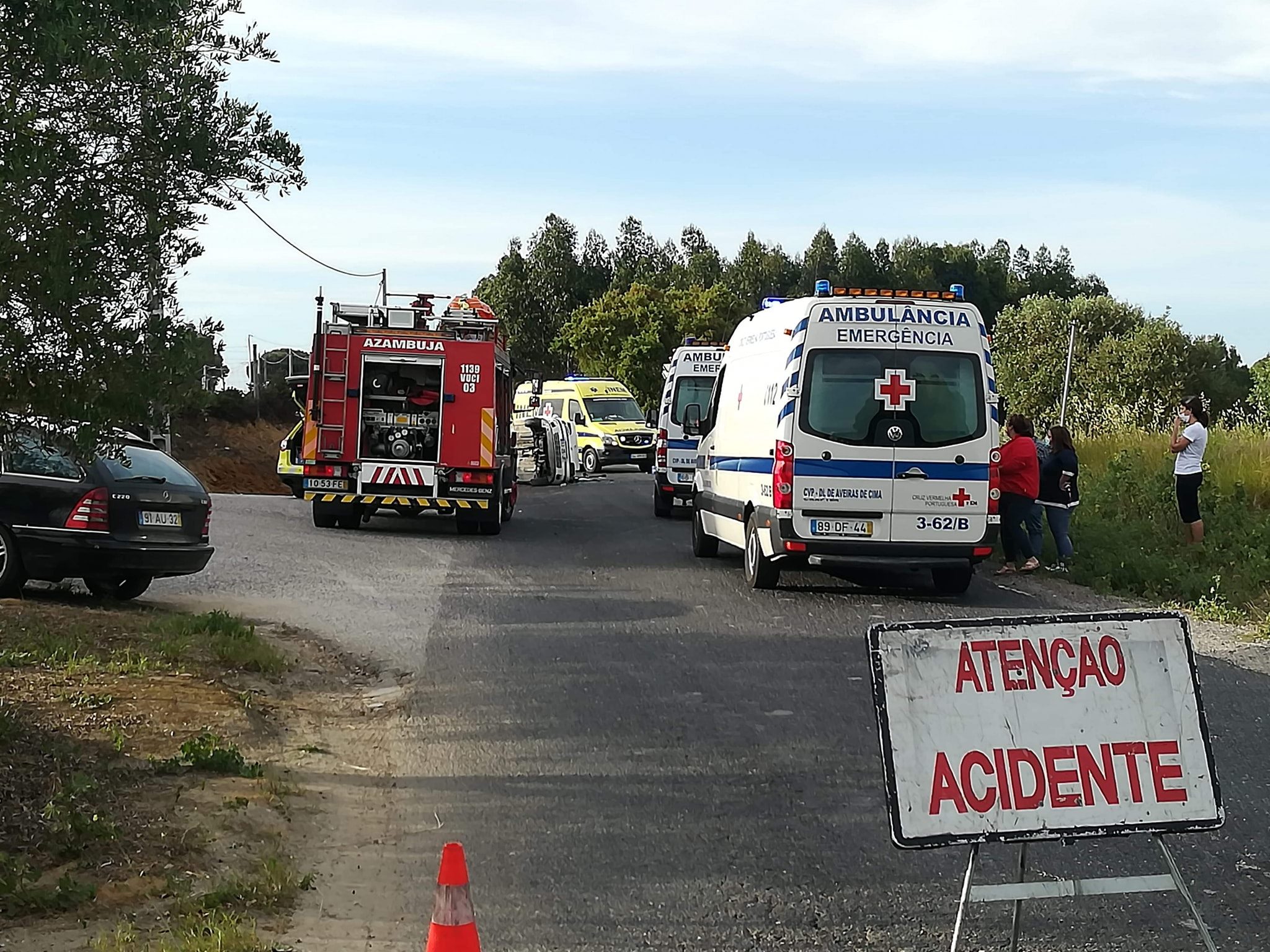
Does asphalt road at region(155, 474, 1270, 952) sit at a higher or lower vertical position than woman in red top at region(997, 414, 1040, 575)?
lower

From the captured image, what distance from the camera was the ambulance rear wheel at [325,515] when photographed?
20.7 m

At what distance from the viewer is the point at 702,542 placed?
1755 centimetres

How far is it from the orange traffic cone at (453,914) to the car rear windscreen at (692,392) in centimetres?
1979

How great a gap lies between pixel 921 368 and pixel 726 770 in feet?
22.8

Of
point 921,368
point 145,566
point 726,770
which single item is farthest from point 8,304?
point 921,368

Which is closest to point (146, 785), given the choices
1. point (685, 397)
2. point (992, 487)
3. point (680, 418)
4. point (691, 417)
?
point (992, 487)

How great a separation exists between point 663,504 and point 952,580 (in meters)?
10.1

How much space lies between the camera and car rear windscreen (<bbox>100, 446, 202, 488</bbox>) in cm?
1197

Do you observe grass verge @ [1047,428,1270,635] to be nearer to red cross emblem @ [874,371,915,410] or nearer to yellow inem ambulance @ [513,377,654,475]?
red cross emblem @ [874,371,915,410]

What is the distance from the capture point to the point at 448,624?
12367 millimetres

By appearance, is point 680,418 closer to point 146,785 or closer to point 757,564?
point 757,564

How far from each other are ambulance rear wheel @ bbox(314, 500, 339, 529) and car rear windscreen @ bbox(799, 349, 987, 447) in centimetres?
920

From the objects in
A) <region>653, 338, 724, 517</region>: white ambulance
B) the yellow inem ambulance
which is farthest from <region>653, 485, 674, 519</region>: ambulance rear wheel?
the yellow inem ambulance

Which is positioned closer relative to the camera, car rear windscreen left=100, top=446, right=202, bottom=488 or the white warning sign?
the white warning sign
